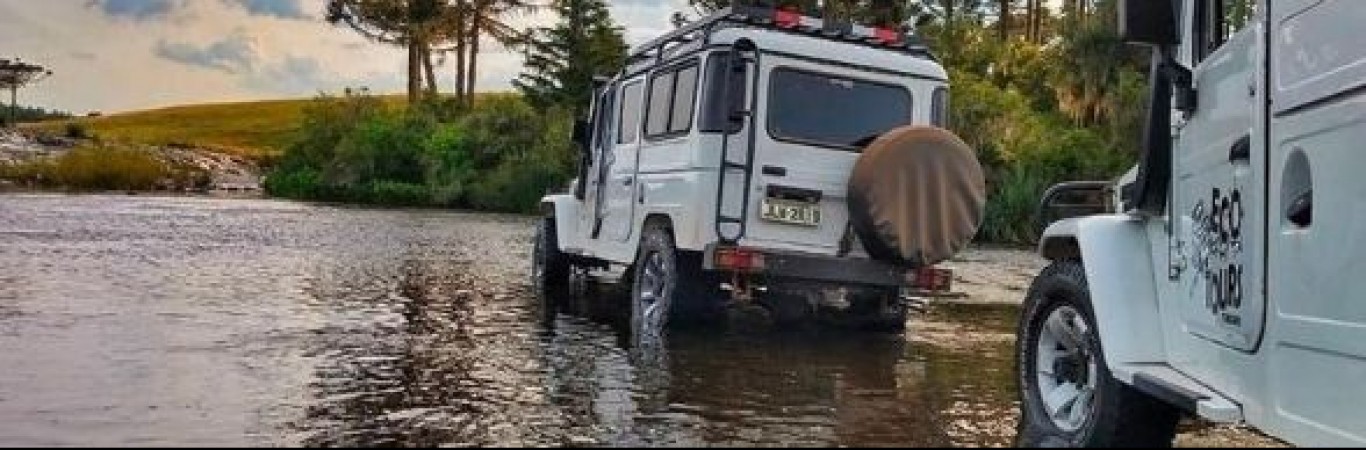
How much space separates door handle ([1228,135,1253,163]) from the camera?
523 centimetres

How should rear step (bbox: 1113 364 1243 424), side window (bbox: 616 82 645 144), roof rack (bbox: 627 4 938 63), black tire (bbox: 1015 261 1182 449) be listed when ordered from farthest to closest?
side window (bbox: 616 82 645 144) → roof rack (bbox: 627 4 938 63) → black tire (bbox: 1015 261 1182 449) → rear step (bbox: 1113 364 1243 424)

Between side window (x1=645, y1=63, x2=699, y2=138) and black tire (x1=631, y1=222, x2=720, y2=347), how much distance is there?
0.82 m

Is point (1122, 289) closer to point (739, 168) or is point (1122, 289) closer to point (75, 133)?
point (739, 168)

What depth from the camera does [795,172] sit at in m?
11.2

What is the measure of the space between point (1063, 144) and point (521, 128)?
19.1 meters

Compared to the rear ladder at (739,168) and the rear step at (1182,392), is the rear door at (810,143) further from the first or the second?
the rear step at (1182,392)

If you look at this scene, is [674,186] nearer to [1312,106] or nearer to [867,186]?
[867,186]

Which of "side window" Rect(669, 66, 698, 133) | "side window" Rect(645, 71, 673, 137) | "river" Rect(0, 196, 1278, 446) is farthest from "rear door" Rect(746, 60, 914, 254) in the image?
"side window" Rect(645, 71, 673, 137)

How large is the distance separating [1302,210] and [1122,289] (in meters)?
1.25

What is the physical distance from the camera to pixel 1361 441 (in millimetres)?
4629

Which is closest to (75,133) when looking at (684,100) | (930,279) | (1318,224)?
(684,100)

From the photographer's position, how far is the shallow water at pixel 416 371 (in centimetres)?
663

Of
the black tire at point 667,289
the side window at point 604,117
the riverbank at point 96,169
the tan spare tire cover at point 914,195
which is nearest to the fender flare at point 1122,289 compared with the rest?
the tan spare tire cover at point 914,195

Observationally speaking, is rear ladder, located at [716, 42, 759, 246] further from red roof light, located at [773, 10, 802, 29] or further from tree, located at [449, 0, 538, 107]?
tree, located at [449, 0, 538, 107]
